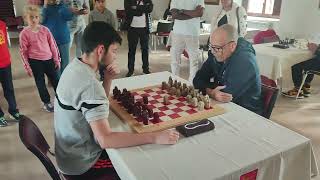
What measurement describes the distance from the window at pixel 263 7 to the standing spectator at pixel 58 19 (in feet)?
13.5

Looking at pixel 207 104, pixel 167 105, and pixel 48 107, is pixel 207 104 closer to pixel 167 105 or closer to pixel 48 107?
pixel 167 105

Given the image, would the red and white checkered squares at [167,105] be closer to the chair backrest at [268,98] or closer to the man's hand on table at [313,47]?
the chair backrest at [268,98]

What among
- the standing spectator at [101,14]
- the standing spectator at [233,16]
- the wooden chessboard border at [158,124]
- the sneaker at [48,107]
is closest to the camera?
the wooden chessboard border at [158,124]

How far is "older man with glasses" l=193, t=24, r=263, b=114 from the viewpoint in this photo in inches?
70.6

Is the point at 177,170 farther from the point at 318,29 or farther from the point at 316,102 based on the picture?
the point at 318,29

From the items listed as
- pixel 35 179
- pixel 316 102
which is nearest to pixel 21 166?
pixel 35 179

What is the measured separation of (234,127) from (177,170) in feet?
1.55

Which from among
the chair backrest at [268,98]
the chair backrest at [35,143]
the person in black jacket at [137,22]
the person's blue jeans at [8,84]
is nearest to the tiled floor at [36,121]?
the person's blue jeans at [8,84]

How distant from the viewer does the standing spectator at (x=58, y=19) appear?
3.43 meters

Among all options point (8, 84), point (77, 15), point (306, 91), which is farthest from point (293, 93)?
Result: point (8, 84)

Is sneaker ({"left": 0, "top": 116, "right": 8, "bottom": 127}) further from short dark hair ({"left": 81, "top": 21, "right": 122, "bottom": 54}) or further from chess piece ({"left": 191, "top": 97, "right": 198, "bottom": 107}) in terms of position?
chess piece ({"left": 191, "top": 97, "right": 198, "bottom": 107})

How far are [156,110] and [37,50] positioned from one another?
76.9 inches

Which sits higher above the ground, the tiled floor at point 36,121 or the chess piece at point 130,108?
the chess piece at point 130,108

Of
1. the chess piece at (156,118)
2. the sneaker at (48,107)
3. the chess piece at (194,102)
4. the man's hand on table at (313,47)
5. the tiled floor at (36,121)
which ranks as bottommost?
the tiled floor at (36,121)
